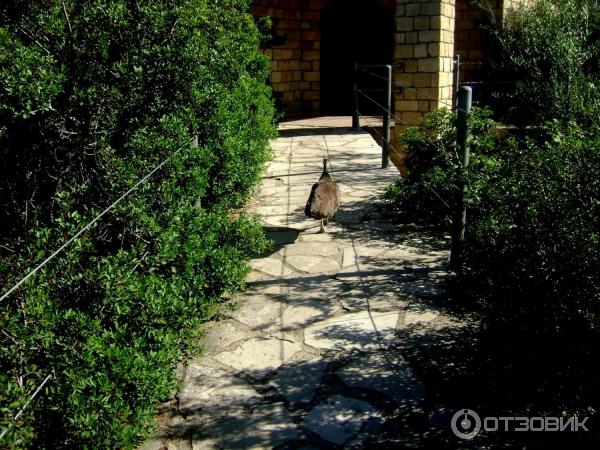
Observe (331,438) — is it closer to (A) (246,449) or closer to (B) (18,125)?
(A) (246,449)

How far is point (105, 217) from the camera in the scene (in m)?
3.25

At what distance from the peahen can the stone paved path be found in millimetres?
244

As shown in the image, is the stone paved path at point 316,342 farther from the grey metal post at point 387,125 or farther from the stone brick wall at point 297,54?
the stone brick wall at point 297,54

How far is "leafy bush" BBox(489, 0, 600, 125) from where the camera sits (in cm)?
577

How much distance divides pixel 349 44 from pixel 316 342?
12116mm

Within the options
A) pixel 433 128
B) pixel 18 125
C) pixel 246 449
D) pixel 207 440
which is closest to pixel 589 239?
pixel 246 449

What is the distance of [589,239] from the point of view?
7.81 feet

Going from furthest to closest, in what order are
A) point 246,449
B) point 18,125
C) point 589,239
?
point 18,125, point 246,449, point 589,239

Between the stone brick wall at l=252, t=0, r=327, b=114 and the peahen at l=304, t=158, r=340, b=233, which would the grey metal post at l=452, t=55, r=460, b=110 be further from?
the stone brick wall at l=252, t=0, r=327, b=114

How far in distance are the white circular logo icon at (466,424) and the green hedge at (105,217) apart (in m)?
1.34

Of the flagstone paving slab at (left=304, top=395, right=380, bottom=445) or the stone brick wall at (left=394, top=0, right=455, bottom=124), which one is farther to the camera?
the stone brick wall at (left=394, top=0, right=455, bottom=124)

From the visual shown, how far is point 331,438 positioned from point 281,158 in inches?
260

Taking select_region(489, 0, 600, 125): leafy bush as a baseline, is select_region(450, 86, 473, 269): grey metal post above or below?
below

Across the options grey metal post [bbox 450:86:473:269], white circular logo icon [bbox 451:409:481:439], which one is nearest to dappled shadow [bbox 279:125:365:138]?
grey metal post [bbox 450:86:473:269]
